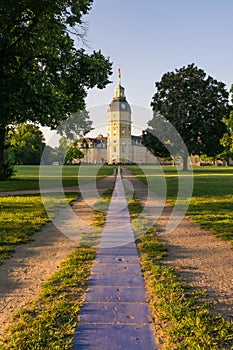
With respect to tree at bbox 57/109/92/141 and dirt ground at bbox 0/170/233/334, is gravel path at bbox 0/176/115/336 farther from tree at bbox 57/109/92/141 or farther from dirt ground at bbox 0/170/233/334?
tree at bbox 57/109/92/141

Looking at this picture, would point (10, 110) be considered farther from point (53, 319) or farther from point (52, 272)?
point (53, 319)

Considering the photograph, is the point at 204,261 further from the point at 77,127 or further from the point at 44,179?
the point at 77,127

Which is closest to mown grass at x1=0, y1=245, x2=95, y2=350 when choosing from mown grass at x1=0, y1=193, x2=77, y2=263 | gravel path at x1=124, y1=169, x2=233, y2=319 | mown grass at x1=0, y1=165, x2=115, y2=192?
gravel path at x1=124, y1=169, x2=233, y2=319

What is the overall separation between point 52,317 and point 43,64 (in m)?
19.6

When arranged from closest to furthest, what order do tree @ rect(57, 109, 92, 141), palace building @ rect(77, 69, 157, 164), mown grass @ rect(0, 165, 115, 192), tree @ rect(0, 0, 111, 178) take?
1. tree @ rect(0, 0, 111, 178)
2. mown grass @ rect(0, 165, 115, 192)
3. palace building @ rect(77, 69, 157, 164)
4. tree @ rect(57, 109, 92, 141)

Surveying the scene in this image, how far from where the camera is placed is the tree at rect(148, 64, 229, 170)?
44844 mm

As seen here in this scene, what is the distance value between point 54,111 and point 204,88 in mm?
34315

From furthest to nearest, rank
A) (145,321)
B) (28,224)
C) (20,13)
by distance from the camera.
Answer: (20,13), (28,224), (145,321)

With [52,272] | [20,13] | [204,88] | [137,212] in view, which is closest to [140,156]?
[204,88]

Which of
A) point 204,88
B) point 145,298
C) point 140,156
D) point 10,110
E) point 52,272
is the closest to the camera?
point 145,298

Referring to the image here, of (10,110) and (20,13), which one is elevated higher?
(20,13)

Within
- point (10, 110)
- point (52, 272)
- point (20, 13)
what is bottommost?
point (52, 272)

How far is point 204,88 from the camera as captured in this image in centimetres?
4722

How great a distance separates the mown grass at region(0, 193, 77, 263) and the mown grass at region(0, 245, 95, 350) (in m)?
1.56
